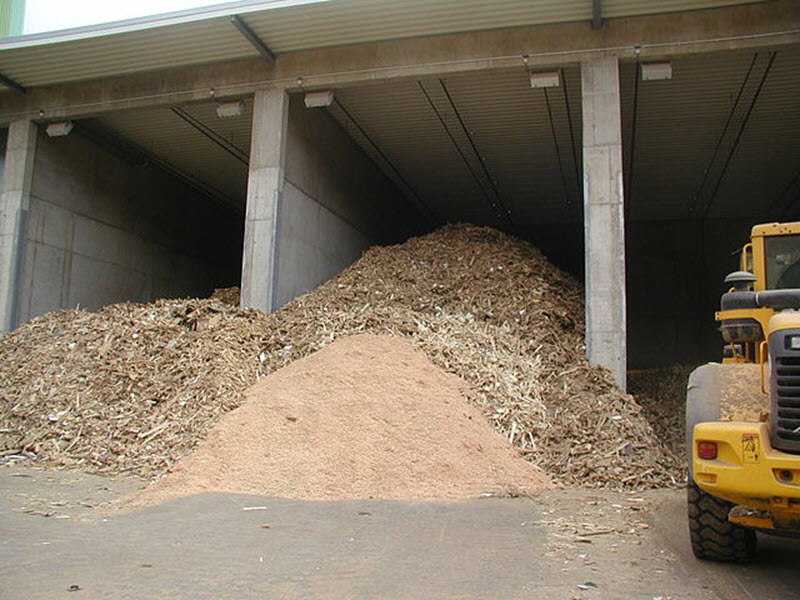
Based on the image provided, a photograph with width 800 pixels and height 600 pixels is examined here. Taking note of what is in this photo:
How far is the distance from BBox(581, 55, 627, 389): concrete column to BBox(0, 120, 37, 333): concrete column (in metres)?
12.3

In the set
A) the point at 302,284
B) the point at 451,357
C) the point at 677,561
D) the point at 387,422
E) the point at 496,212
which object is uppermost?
the point at 496,212

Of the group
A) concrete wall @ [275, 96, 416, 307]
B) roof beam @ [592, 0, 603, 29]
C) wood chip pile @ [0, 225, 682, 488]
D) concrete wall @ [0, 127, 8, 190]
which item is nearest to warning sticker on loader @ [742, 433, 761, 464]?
wood chip pile @ [0, 225, 682, 488]

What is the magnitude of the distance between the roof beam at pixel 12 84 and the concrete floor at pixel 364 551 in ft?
36.4

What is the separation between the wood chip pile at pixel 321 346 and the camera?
855cm

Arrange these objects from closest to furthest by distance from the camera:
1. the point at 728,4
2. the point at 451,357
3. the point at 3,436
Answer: the point at 3,436
the point at 451,357
the point at 728,4

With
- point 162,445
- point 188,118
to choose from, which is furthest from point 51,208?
point 162,445

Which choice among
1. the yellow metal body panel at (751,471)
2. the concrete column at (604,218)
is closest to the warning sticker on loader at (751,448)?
the yellow metal body panel at (751,471)

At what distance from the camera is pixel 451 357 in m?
10.2

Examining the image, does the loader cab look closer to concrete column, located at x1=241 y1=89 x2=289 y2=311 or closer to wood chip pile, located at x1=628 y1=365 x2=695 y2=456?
wood chip pile, located at x1=628 y1=365 x2=695 y2=456

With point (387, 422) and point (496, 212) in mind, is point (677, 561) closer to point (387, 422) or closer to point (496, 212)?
point (387, 422)

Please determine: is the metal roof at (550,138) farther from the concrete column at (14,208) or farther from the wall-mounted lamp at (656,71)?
the concrete column at (14,208)

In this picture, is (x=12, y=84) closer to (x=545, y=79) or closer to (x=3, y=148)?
(x=3, y=148)

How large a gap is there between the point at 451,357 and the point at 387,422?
88.5 inches

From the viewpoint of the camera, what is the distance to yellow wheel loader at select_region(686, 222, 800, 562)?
3783 mm
